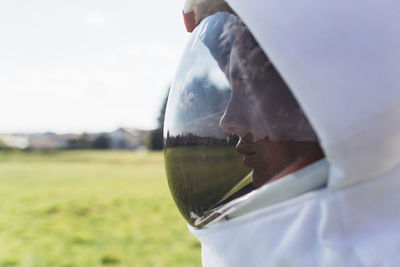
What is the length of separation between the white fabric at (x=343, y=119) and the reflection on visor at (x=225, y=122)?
0.36 ft

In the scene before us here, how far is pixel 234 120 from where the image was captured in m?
0.90

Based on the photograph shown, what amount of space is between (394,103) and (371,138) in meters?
0.07

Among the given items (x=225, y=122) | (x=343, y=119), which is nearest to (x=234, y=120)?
(x=225, y=122)

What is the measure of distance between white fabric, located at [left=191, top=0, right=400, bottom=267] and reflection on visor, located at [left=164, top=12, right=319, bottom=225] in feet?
0.36

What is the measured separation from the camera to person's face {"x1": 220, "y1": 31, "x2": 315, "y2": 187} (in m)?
0.80

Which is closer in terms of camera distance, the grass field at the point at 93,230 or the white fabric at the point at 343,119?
the white fabric at the point at 343,119

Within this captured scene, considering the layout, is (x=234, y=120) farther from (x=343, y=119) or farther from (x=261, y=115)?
(x=343, y=119)

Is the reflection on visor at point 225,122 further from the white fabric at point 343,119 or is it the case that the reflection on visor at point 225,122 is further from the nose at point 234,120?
the white fabric at point 343,119

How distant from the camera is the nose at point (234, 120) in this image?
89 cm

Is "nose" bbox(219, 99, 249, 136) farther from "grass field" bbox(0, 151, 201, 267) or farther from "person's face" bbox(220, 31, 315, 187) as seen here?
"grass field" bbox(0, 151, 201, 267)

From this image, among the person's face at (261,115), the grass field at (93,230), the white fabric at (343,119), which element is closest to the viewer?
the white fabric at (343,119)

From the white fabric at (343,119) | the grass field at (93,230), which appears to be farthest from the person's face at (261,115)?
the grass field at (93,230)

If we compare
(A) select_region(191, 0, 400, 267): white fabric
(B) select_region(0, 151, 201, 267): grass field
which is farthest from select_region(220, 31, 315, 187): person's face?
(B) select_region(0, 151, 201, 267): grass field

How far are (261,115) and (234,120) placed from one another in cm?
7
